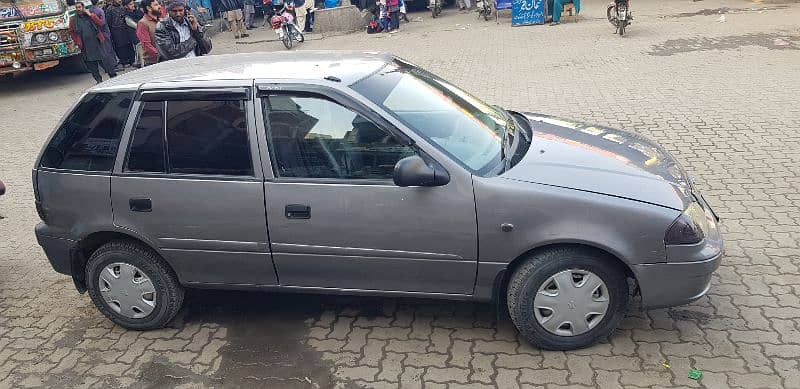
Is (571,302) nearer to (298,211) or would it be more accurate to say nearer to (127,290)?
(298,211)

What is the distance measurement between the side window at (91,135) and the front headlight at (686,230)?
3.27m

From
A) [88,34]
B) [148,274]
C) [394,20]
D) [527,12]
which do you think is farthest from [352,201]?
[394,20]

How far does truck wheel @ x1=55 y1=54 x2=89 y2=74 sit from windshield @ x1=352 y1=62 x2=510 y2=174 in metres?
12.6

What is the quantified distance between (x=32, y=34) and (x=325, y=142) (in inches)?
454

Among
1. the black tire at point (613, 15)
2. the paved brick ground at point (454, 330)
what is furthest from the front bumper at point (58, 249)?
the black tire at point (613, 15)

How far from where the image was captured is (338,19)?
1841cm

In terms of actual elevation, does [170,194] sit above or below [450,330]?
above

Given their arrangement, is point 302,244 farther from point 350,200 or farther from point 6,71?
point 6,71

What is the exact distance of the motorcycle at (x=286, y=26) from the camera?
52.6 ft

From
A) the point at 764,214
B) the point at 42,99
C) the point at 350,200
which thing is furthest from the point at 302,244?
the point at 42,99

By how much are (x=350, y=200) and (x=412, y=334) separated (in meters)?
0.99

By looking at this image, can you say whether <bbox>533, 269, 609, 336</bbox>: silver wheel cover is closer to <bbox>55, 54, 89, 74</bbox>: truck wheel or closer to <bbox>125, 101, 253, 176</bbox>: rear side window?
<bbox>125, 101, 253, 176</bbox>: rear side window

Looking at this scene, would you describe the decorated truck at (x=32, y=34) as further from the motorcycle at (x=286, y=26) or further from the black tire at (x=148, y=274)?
the black tire at (x=148, y=274)

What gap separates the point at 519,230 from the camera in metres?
3.54
